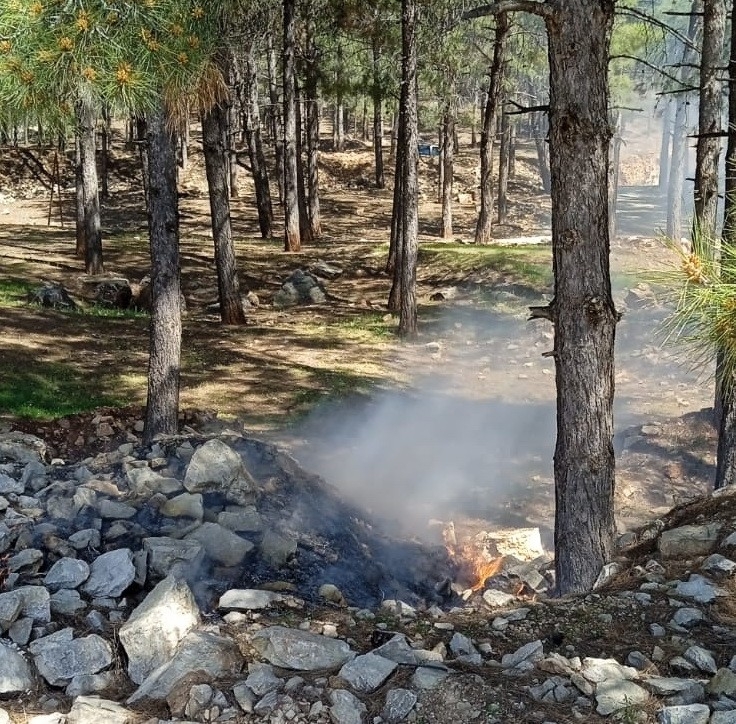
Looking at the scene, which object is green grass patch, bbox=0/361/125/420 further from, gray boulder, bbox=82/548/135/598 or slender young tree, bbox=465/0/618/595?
slender young tree, bbox=465/0/618/595

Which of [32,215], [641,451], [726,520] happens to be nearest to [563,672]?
[726,520]

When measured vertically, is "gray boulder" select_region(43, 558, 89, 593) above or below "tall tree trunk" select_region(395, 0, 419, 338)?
below

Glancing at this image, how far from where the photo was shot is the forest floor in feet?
28.3

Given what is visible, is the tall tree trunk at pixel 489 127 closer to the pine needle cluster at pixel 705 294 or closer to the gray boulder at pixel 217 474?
the gray boulder at pixel 217 474

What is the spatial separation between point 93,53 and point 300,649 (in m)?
3.92

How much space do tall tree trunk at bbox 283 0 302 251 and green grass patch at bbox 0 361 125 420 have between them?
474 inches

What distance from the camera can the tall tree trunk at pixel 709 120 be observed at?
8398 millimetres

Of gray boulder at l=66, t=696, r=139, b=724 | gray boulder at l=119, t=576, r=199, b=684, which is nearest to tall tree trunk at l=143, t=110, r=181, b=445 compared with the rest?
gray boulder at l=119, t=576, r=199, b=684

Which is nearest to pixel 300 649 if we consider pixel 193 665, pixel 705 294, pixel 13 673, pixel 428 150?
pixel 193 665

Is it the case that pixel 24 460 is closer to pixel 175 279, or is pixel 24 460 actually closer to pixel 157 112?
pixel 175 279

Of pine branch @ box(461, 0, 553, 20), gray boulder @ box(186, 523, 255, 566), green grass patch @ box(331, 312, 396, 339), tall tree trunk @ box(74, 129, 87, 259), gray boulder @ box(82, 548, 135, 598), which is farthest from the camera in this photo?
tall tree trunk @ box(74, 129, 87, 259)

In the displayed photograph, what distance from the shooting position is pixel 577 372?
493cm

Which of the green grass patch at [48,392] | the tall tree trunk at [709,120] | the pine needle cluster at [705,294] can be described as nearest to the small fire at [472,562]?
the pine needle cluster at [705,294]

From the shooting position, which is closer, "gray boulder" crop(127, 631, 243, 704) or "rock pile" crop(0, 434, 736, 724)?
"rock pile" crop(0, 434, 736, 724)
